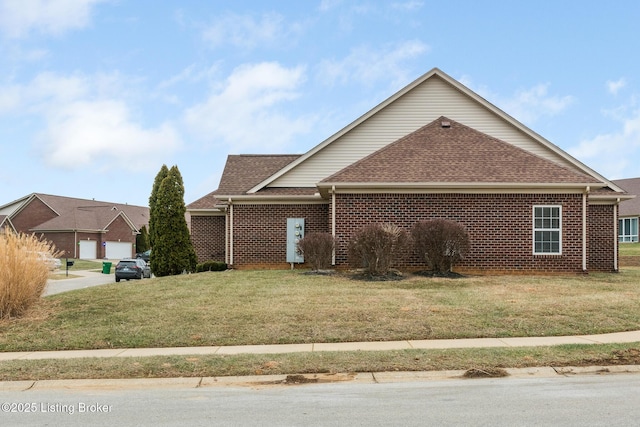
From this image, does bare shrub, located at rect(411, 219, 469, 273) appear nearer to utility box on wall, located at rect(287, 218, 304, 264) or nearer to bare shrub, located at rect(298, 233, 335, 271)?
bare shrub, located at rect(298, 233, 335, 271)

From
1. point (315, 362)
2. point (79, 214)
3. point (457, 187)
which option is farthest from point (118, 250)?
point (315, 362)

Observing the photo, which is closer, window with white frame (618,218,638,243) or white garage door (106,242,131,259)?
window with white frame (618,218,638,243)

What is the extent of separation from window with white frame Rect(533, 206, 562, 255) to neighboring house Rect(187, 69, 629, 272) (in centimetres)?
3

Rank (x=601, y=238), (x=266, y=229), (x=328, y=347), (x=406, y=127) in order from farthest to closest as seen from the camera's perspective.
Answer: (x=406, y=127), (x=266, y=229), (x=601, y=238), (x=328, y=347)

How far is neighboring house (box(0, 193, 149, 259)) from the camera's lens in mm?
63844

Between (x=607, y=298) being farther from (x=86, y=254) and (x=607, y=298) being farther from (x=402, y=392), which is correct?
(x=86, y=254)

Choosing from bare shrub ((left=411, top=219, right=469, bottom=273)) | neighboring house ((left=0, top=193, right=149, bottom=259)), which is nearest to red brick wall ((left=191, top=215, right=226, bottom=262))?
bare shrub ((left=411, top=219, right=469, bottom=273))

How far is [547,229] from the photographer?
20094 millimetres

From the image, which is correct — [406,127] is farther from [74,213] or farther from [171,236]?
[74,213]

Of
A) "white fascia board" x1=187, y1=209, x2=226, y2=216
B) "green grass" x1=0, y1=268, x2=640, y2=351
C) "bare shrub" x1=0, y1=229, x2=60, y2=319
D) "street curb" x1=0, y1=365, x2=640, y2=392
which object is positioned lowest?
"street curb" x1=0, y1=365, x2=640, y2=392

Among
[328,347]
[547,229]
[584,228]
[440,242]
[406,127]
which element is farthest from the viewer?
[406,127]

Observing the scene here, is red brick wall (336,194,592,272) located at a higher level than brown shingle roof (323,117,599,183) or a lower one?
lower

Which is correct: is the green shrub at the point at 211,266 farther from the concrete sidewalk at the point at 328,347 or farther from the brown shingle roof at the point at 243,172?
the concrete sidewalk at the point at 328,347

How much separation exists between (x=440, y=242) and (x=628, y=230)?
48286 millimetres
